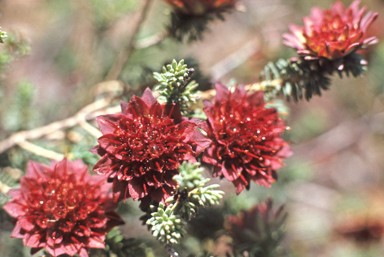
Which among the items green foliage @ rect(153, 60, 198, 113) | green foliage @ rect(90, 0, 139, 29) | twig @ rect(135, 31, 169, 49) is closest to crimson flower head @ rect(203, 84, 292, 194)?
green foliage @ rect(153, 60, 198, 113)

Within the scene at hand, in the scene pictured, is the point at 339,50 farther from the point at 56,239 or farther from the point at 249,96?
the point at 56,239

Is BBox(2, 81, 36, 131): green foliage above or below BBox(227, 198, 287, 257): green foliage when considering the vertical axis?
above

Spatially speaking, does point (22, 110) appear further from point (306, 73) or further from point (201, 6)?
point (306, 73)

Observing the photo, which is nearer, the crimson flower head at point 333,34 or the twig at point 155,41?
the crimson flower head at point 333,34

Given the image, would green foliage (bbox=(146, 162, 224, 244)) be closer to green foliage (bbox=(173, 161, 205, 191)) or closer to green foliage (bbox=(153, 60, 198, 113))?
green foliage (bbox=(173, 161, 205, 191))

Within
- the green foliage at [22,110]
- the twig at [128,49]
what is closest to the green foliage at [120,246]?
the green foliage at [22,110]

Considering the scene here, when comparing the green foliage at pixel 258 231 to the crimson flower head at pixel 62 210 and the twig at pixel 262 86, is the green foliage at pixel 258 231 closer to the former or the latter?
the twig at pixel 262 86
